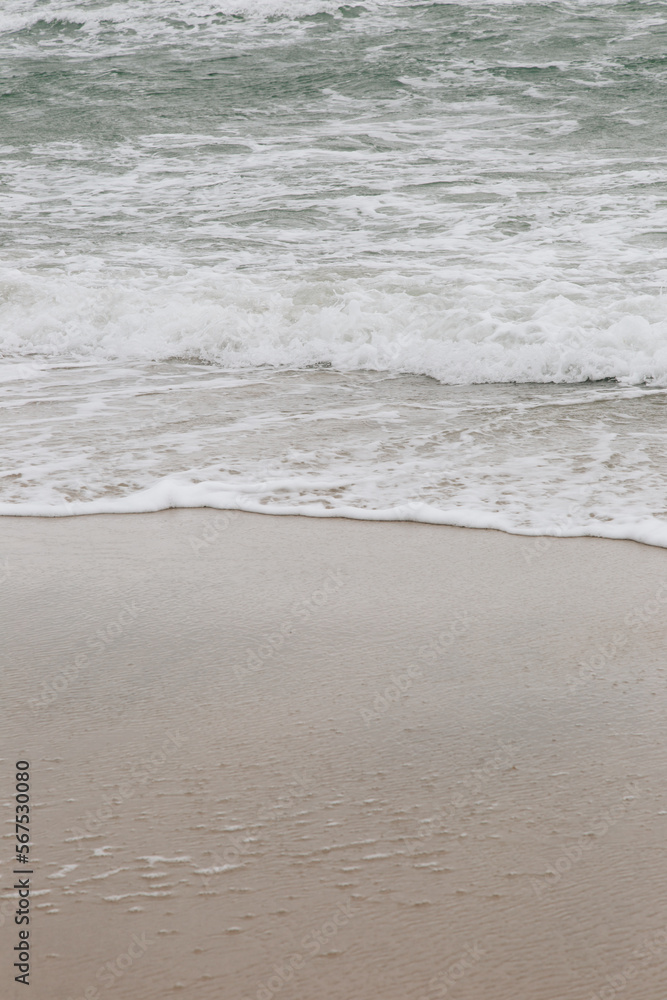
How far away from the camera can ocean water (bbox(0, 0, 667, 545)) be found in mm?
4340

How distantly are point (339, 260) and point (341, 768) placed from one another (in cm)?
653

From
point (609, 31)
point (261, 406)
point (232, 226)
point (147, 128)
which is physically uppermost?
point (609, 31)

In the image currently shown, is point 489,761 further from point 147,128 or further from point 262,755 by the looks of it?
point 147,128

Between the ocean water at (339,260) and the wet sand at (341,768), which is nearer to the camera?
the wet sand at (341,768)

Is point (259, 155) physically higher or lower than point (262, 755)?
higher

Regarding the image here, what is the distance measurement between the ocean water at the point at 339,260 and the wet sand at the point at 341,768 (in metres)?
0.69

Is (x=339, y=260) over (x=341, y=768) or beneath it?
over

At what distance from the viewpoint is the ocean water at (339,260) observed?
4340 millimetres

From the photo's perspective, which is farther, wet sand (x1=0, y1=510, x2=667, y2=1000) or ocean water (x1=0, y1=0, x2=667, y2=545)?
ocean water (x1=0, y1=0, x2=667, y2=545)

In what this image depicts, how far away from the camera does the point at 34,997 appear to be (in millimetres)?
1592

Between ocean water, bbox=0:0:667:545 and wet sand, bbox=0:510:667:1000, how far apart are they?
689 mm

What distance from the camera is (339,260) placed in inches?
319

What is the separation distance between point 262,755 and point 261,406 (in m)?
3.35

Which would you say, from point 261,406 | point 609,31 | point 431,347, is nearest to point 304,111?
point 609,31
